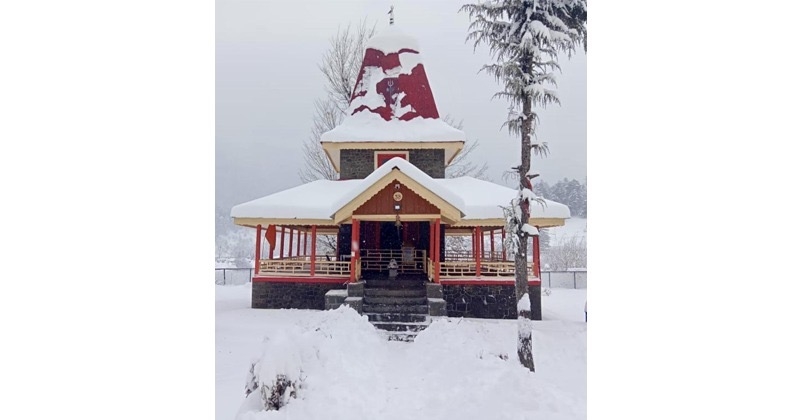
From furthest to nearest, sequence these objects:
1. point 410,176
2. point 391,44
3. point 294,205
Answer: point 391,44 < point 294,205 < point 410,176

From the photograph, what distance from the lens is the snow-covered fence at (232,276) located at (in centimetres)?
544

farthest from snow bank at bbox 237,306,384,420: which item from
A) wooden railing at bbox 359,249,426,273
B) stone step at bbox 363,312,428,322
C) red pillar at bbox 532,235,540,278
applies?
wooden railing at bbox 359,249,426,273

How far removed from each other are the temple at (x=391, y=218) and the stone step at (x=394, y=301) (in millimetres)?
18

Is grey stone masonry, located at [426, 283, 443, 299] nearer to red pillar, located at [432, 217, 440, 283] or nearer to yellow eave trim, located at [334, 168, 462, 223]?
red pillar, located at [432, 217, 440, 283]

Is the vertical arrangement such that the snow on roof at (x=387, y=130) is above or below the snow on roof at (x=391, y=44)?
below

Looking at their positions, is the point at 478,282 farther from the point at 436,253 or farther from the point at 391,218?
the point at 391,218

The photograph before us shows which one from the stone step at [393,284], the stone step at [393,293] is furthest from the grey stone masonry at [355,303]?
the stone step at [393,284]

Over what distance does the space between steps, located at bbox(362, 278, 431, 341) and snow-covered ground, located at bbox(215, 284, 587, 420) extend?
64 cm

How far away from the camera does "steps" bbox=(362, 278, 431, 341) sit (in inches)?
277

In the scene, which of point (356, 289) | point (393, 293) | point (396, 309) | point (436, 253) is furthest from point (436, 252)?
point (356, 289)

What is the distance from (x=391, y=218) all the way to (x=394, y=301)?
1415mm

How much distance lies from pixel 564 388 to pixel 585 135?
2453mm

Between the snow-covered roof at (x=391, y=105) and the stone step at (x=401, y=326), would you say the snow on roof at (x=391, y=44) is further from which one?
the stone step at (x=401, y=326)

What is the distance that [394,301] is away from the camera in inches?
310
